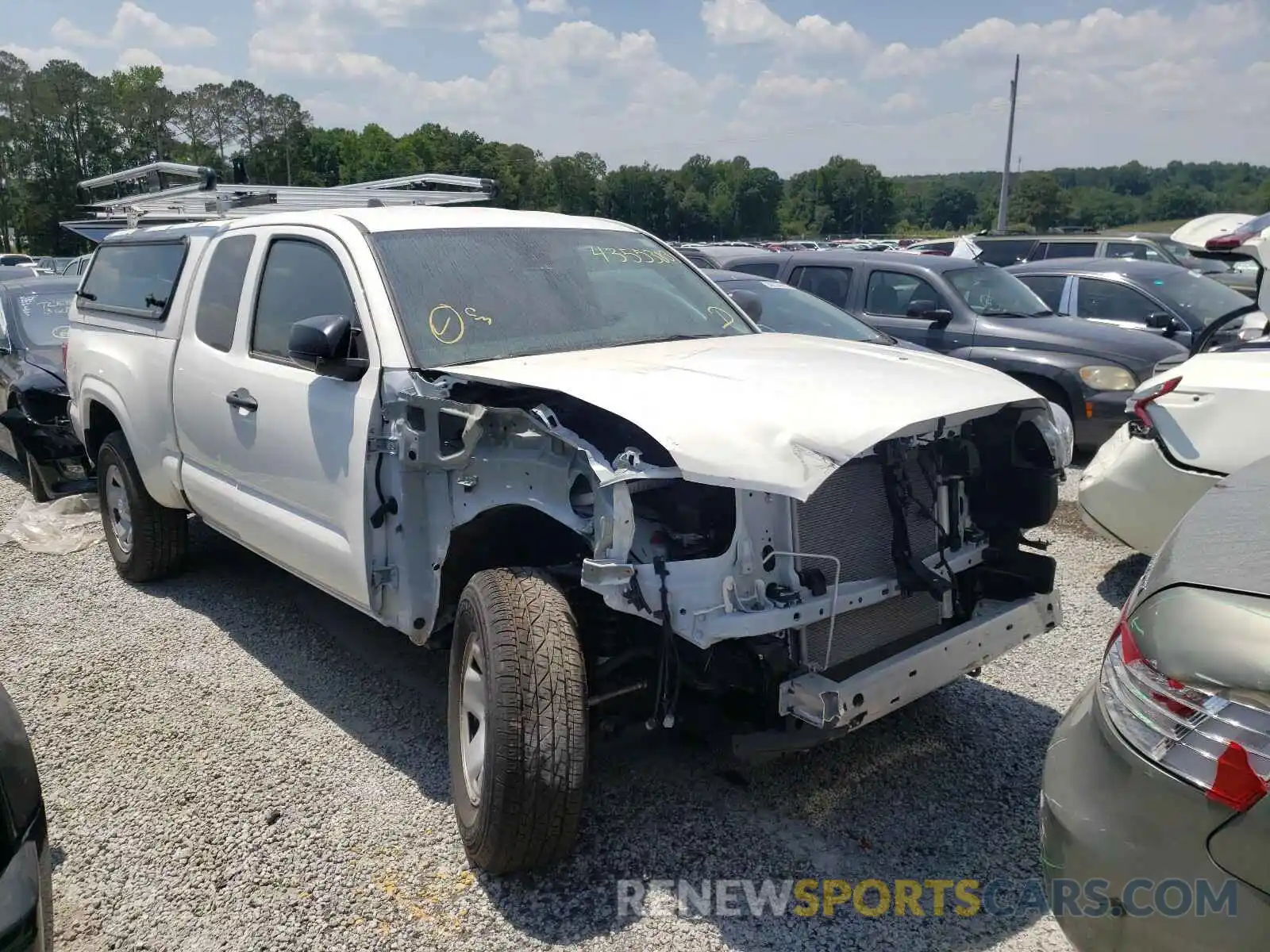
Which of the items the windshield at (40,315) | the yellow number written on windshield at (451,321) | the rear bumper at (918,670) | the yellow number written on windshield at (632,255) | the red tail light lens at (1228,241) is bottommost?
the rear bumper at (918,670)

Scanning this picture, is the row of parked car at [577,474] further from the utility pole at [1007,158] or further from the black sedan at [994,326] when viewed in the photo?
the utility pole at [1007,158]

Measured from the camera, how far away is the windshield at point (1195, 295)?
10.1m

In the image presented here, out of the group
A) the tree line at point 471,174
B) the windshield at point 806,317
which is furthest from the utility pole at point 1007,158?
the windshield at point 806,317

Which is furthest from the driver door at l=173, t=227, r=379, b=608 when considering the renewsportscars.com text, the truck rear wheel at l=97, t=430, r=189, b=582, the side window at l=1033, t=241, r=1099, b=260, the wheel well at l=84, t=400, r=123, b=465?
the side window at l=1033, t=241, r=1099, b=260

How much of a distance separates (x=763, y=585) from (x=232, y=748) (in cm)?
233

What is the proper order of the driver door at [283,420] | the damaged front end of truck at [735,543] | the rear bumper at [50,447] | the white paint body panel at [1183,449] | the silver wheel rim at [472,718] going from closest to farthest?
the damaged front end of truck at [735,543] → the silver wheel rim at [472,718] → the driver door at [283,420] → the white paint body panel at [1183,449] → the rear bumper at [50,447]

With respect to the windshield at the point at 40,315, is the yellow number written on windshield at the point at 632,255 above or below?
above

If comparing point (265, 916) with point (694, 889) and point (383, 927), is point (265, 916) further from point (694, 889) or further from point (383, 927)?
point (694, 889)

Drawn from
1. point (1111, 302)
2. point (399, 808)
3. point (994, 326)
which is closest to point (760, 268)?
point (994, 326)

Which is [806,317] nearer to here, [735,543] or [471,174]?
[735,543]

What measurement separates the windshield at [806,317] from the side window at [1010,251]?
9974 mm

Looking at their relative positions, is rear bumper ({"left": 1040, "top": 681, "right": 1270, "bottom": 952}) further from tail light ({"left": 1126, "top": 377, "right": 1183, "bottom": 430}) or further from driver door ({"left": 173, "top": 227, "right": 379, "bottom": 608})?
tail light ({"left": 1126, "top": 377, "right": 1183, "bottom": 430})

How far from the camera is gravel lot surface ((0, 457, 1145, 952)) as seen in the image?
283 cm

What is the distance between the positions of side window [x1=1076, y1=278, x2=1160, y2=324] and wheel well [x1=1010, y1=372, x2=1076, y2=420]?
2541mm
